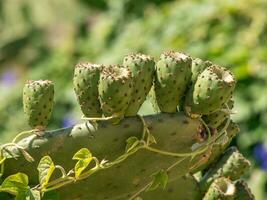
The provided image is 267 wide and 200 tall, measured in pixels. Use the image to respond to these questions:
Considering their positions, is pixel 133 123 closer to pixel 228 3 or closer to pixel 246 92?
pixel 246 92

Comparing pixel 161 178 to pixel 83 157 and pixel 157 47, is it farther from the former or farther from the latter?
pixel 157 47

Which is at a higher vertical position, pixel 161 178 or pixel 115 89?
pixel 115 89

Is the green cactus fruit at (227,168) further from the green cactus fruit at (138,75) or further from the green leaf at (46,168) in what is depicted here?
the green leaf at (46,168)

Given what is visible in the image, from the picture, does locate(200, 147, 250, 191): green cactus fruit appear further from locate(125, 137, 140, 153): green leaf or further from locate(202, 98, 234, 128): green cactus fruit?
locate(125, 137, 140, 153): green leaf

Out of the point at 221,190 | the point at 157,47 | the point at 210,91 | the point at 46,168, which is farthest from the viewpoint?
the point at 157,47

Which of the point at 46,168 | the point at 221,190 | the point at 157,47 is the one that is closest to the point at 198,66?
the point at 221,190

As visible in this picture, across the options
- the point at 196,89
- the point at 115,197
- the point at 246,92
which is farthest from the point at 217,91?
the point at 246,92
